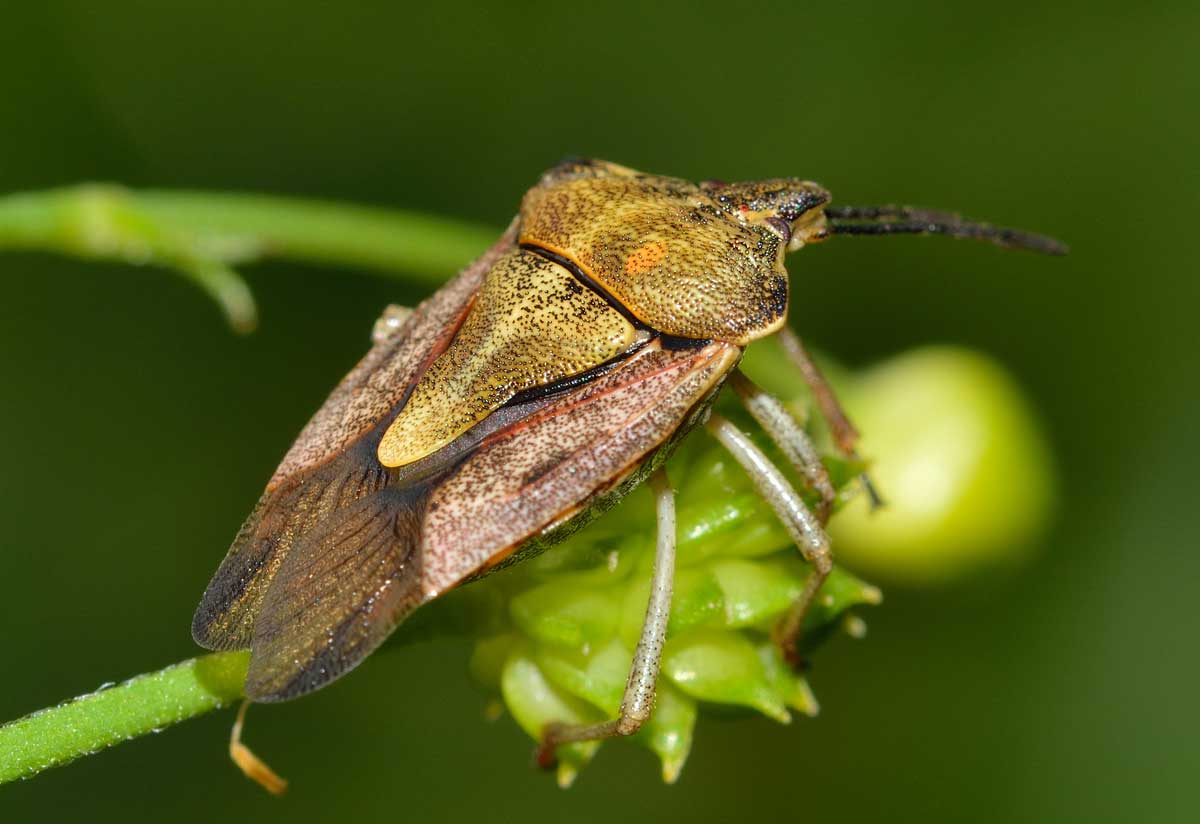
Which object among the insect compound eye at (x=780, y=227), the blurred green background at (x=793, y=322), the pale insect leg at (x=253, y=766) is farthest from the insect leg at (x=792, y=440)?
the blurred green background at (x=793, y=322)

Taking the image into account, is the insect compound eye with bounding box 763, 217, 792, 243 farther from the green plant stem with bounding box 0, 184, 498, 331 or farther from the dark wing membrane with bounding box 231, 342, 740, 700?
the green plant stem with bounding box 0, 184, 498, 331

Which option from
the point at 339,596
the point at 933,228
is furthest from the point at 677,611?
the point at 933,228

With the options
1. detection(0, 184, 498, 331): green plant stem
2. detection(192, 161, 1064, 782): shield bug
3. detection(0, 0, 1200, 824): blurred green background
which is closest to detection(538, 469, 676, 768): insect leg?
detection(192, 161, 1064, 782): shield bug

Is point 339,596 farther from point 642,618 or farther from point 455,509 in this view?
point 642,618

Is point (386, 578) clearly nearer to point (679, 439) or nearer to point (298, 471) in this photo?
point (298, 471)

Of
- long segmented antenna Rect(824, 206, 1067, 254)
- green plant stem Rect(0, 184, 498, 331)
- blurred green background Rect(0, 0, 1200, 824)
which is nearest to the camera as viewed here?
long segmented antenna Rect(824, 206, 1067, 254)

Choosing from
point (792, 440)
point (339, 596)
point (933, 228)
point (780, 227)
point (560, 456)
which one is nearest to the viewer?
point (339, 596)

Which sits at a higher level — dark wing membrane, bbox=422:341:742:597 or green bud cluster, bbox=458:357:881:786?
dark wing membrane, bbox=422:341:742:597

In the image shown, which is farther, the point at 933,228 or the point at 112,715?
the point at 933,228
